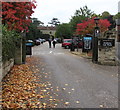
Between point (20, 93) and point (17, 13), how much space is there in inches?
349

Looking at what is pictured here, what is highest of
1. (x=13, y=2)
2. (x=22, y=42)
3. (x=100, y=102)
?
(x=13, y=2)

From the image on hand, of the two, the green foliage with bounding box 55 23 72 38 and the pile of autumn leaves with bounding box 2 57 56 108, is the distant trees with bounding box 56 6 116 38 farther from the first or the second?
the pile of autumn leaves with bounding box 2 57 56 108

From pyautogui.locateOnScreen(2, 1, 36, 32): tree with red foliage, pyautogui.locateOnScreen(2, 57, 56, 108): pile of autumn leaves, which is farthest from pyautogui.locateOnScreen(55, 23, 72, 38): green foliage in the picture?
pyautogui.locateOnScreen(2, 57, 56, 108): pile of autumn leaves

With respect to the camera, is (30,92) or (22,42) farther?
(22,42)

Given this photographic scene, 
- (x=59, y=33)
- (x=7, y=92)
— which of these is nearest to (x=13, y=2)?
(x=7, y=92)

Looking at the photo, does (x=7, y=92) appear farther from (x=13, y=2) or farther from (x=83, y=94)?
(x=13, y=2)

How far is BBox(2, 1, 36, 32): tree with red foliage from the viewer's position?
12.7 metres

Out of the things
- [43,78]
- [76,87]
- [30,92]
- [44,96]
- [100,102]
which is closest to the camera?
[100,102]

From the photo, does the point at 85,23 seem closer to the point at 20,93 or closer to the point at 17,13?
the point at 17,13

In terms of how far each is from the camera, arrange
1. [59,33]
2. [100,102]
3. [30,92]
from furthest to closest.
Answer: [59,33], [30,92], [100,102]

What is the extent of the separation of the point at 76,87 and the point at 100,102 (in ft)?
5.29

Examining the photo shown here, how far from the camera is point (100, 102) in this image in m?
5.50

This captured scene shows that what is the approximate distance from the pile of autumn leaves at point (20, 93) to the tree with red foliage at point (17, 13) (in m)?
5.36

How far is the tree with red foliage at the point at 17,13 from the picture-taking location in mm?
12717
